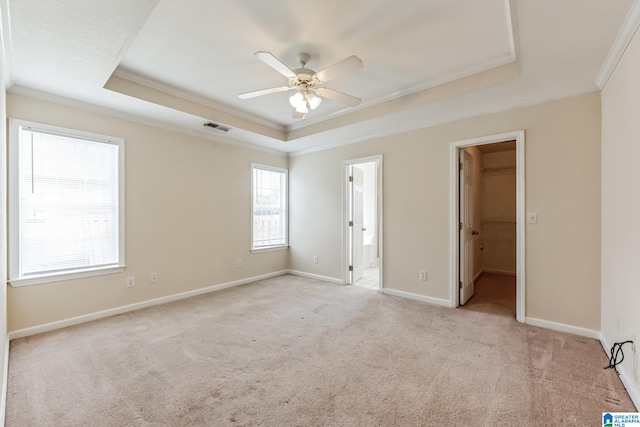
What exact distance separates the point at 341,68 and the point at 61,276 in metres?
3.55

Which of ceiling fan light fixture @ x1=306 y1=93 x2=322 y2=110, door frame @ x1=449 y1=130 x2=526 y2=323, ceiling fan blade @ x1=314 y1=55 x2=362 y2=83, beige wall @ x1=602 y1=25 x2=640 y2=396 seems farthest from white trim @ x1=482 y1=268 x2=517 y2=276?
ceiling fan blade @ x1=314 y1=55 x2=362 y2=83

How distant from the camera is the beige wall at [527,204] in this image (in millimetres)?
2695

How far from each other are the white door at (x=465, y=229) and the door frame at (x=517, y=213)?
9cm

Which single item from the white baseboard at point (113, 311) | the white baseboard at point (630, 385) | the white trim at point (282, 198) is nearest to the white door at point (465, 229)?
the white baseboard at point (630, 385)

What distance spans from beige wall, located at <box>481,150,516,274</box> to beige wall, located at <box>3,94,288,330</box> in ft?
15.4

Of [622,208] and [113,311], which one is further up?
[622,208]

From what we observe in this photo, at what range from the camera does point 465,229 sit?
3.73 meters

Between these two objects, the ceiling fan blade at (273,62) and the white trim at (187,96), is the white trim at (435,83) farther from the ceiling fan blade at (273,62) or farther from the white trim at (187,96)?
the ceiling fan blade at (273,62)

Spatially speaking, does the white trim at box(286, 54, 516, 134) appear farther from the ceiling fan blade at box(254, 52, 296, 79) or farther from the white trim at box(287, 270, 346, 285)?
the white trim at box(287, 270, 346, 285)

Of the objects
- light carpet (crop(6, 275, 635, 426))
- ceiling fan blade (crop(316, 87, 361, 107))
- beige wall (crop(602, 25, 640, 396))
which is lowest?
light carpet (crop(6, 275, 635, 426))

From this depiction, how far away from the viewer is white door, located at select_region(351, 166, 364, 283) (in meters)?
4.83

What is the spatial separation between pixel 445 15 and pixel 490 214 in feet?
16.1

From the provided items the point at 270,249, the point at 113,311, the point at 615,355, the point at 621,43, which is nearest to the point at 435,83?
the point at 621,43

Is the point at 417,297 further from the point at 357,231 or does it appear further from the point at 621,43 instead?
the point at 621,43
